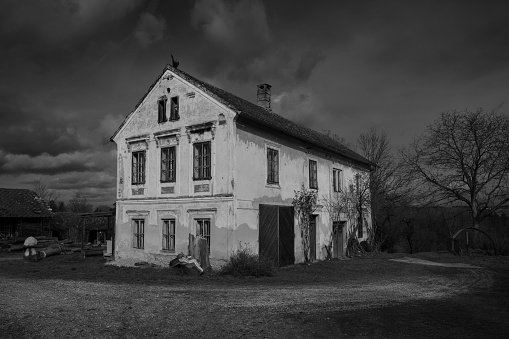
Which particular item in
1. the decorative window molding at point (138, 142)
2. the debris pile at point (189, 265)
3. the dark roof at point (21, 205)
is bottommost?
the debris pile at point (189, 265)

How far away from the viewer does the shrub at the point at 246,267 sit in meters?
13.7

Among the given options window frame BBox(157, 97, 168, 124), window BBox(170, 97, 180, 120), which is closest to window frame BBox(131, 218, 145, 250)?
window frame BBox(157, 97, 168, 124)

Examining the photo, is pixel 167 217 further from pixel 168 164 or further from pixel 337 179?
pixel 337 179

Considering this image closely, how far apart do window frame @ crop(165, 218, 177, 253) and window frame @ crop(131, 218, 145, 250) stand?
1.41 meters

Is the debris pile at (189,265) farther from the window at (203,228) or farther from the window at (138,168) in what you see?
the window at (138,168)

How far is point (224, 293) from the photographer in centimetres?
1061

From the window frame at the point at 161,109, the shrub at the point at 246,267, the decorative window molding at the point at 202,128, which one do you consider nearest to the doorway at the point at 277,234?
the shrub at the point at 246,267

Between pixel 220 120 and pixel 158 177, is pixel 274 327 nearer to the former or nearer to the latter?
pixel 220 120

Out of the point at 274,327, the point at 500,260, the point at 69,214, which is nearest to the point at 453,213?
the point at 500,260

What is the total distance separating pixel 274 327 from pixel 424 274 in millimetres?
10312

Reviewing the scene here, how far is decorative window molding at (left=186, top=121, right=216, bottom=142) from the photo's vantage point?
15828 millimetres

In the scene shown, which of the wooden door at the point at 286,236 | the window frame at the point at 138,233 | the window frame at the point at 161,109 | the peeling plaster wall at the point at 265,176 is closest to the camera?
the peeling plaster wall at the point at 265,176

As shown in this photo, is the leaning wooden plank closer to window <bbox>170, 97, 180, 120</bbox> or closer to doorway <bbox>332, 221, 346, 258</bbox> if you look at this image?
window <bbox>170, 97, 180, 120</bbox>

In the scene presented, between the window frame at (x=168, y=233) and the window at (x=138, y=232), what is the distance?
4.72ft
